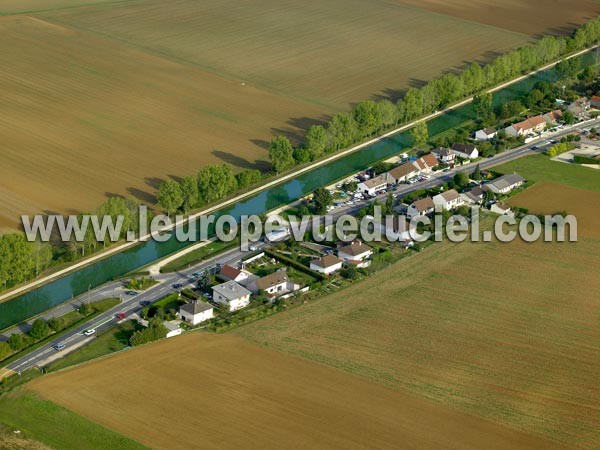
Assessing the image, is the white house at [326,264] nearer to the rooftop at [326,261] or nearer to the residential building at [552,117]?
the rooftop at [326,261]

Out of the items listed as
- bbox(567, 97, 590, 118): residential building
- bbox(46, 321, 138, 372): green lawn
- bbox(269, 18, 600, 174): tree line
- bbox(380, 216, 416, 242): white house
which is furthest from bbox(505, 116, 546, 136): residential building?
bbox(46, 321, 138, 372): green lawn

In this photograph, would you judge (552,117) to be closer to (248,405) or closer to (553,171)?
(553,171)

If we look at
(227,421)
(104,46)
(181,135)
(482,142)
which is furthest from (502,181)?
(104,46)

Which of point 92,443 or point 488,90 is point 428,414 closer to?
point 92,443

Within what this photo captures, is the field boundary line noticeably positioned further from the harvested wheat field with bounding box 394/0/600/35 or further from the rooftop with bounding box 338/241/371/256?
the harvested wheat field with bounding box 394/0/600/35

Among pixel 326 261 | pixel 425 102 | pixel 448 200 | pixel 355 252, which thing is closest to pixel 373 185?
pixel 448 200

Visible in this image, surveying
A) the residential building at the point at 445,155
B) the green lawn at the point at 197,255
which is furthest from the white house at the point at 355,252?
the residential building at the point at 445,155
